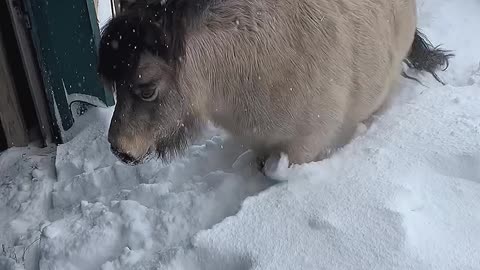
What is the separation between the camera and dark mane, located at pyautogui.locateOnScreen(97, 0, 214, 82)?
2311mm

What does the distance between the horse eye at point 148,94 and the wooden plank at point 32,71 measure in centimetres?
147

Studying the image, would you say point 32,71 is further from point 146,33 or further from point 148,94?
point 146,33

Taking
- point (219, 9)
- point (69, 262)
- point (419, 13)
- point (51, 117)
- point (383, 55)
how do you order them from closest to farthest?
point (219, 9) < point (69, 262) < point (383, 55) < point (51, 117) < point (419, 13)

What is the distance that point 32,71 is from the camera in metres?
3.69

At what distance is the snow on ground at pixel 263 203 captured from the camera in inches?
96.7

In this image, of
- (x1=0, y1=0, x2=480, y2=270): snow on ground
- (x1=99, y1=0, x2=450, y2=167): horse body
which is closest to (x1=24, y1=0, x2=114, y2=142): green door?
(x1=0, y1=0, x2=480, y2=270): snow on ground

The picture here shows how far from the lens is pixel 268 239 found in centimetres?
254

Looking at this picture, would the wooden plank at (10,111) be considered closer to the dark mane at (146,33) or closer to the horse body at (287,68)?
the dark mane at (146,33)

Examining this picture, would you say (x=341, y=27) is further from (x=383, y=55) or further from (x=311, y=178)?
Answer: (x=311, y=178)

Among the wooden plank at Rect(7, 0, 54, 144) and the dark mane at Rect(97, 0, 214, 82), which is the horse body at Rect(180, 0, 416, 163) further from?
the wooden plank at Rect(7, 0, 54, 144)

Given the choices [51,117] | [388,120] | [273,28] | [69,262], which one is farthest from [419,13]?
[69,262]

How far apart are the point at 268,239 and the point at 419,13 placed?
297cm

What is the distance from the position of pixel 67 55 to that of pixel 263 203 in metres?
1.69

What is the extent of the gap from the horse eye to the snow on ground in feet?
2.07
